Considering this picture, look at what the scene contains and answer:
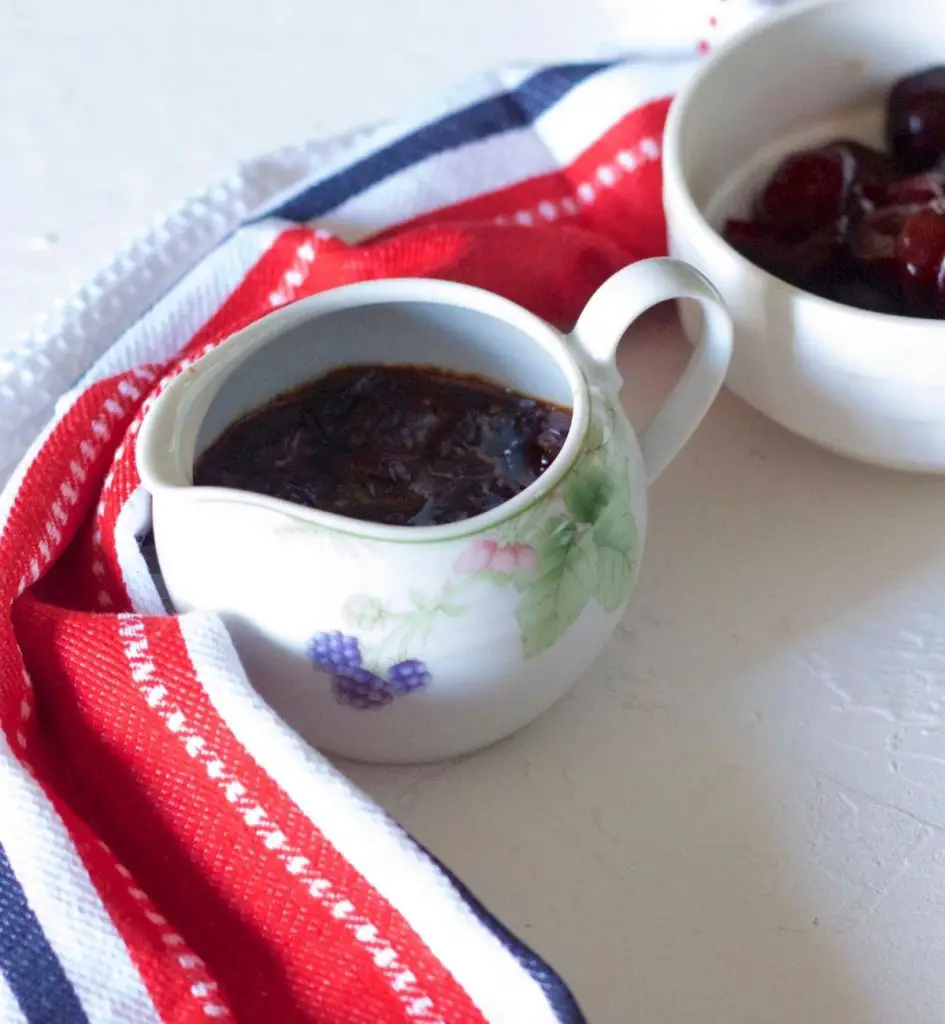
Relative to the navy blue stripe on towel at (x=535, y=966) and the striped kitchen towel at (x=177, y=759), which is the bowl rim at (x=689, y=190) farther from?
the navy blue stripe on towel at (x=535, y=966)

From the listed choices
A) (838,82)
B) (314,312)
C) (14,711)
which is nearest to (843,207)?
(838,82)

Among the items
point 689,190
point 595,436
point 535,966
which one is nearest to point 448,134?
point 689,190

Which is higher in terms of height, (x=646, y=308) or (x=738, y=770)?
(x=646, y=308)

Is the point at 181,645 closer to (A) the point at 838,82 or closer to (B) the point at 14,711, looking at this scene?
(B) the point at 14,711

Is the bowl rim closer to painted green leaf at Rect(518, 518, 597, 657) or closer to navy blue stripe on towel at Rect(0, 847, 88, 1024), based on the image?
painted green leaf at Rect(518, 518, 597, 657)

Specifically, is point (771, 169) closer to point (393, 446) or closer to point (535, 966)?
point (393, 446)

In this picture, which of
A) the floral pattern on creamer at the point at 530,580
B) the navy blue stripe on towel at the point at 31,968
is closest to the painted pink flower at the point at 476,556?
the floral pattern on creamer at the point at 530,580
